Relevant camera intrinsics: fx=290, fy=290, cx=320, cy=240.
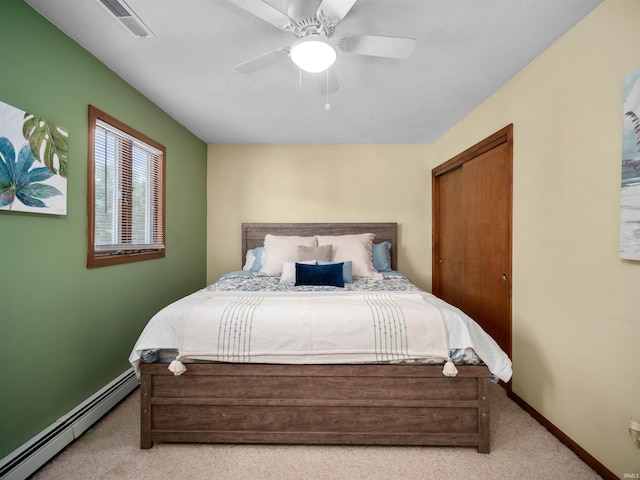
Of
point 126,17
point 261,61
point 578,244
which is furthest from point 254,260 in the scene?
point 578,244

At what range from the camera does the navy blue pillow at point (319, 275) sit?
2.62 meters

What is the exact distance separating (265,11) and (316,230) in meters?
2.59

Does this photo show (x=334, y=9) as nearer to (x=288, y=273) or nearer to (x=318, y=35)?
(x=318, y=35)

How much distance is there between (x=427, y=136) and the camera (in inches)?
140

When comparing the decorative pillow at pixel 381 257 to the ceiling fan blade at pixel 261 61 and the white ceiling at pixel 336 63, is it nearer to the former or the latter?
the white ceiling at pixel 336 63

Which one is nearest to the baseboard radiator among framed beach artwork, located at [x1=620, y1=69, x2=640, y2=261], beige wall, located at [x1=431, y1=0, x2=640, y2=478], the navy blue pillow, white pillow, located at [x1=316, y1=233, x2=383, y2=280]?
the navy blue pillow

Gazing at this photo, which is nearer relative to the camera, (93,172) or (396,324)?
(396,324)

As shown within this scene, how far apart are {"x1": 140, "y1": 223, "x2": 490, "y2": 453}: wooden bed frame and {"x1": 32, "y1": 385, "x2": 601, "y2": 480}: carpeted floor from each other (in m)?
0.07

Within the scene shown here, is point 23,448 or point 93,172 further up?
point 93,172

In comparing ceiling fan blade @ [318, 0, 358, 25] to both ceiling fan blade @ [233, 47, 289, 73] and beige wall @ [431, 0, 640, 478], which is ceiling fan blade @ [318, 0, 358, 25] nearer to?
ceiling fan blade @ [233, 47, 289, 73]

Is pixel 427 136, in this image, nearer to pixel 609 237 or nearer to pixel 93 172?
pixel 609 237

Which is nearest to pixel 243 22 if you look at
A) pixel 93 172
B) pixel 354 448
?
pixel 93 172

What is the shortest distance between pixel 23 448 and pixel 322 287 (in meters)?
1.98

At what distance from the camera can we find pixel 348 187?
12.6 ft
